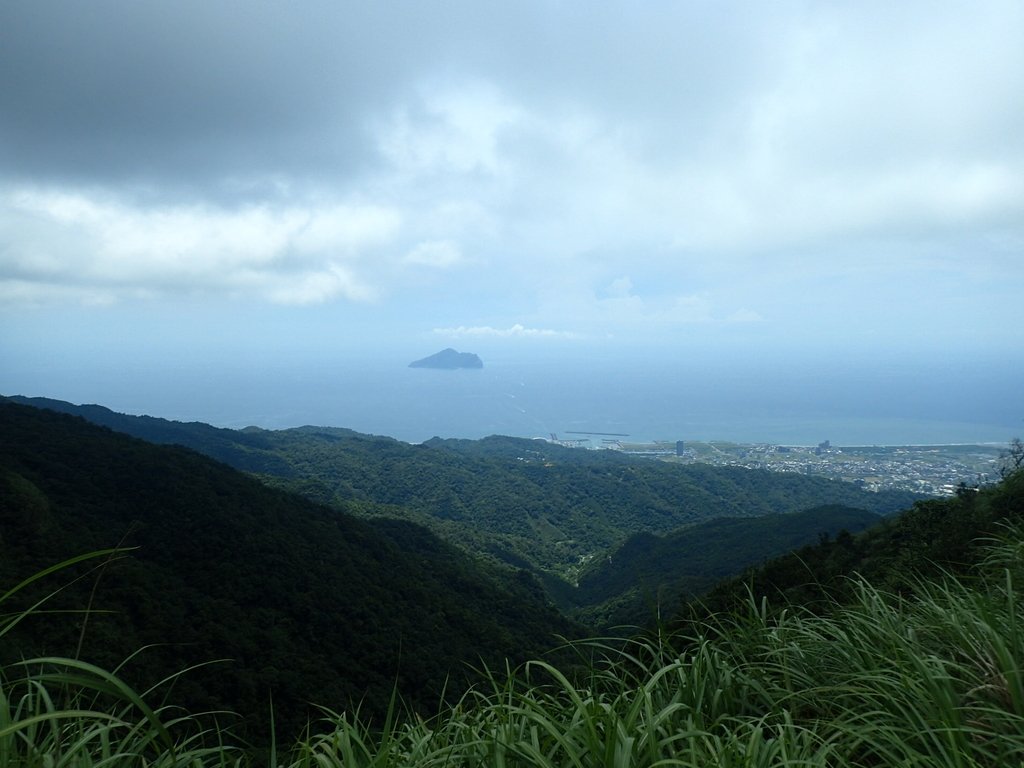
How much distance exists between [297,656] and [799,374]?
628 feet

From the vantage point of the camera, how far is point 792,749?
1.48 metres

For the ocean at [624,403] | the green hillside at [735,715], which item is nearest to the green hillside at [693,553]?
the green hillside at [735,715]

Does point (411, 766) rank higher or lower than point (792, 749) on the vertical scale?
lower

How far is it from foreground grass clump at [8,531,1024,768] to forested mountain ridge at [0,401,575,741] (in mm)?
5976

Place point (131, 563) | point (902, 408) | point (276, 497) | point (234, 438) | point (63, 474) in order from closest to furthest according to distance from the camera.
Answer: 1. point (131, 563)
2. point (63, 474)
3. point (276, 497)
4. point (234, 438)
5. point (902, 408)

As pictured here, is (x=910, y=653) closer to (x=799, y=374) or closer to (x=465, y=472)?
(x=465, y=472)

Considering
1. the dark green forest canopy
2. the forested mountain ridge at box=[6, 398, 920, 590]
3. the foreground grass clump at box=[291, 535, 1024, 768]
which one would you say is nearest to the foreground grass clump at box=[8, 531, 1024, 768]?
the foreground grass clump at box=[291, 535, 1024, 768]

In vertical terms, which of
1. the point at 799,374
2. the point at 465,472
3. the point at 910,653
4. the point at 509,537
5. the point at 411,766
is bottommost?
the point at 509,537

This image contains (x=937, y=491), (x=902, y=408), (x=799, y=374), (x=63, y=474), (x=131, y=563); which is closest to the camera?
(x=131, y=563)

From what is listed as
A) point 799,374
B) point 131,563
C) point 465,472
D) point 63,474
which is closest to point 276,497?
point 63,474

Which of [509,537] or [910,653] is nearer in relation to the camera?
[910,653]

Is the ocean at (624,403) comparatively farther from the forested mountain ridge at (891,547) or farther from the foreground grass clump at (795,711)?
the foreground grass clump at (795,711)

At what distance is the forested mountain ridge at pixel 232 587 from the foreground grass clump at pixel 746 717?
235 inches

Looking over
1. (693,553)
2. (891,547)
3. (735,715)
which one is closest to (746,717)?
(735,715)
